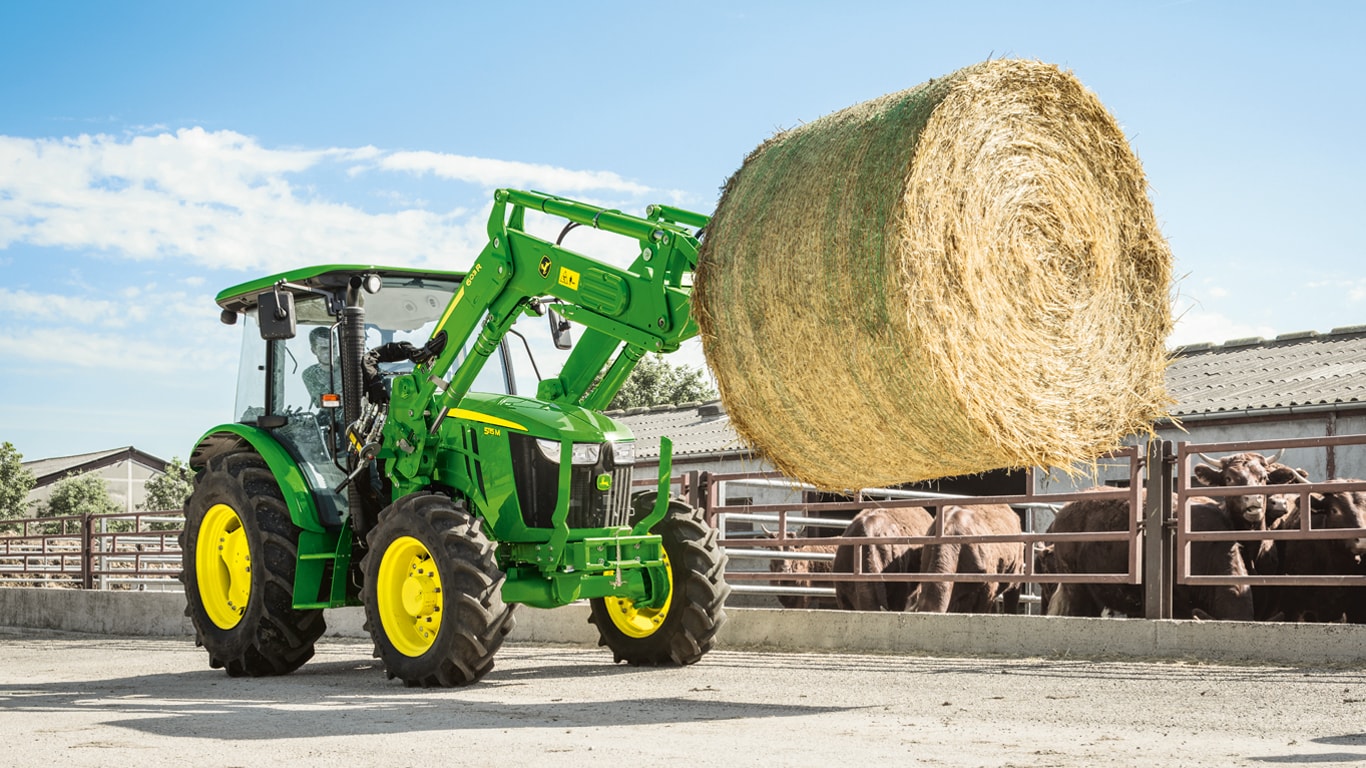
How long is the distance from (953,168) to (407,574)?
3.88 meters

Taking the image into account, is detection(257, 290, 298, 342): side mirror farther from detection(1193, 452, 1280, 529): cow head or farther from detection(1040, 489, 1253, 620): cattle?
detection(1193, 452, 1280, 529): cow head

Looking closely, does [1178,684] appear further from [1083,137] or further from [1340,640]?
A: [1083,137]

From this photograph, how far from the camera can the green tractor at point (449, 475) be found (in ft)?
25.4

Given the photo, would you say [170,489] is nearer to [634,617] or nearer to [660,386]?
[660,386]

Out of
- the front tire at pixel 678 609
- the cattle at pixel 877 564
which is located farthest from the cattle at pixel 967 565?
the front tire at pixel 678 609

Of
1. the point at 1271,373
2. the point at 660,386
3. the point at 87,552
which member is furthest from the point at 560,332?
the point at 660,386

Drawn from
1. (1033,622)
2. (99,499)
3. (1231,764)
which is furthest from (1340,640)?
(99,499)

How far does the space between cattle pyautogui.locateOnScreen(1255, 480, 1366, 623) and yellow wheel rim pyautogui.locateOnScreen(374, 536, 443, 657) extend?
6981 mm

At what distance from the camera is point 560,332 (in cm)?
900

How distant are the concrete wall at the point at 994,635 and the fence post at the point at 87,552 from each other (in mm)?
5423

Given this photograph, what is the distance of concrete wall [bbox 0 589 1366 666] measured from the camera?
8336 millimetres

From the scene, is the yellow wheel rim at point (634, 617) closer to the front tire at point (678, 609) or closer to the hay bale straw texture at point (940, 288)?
the front tire at point (678, 609)

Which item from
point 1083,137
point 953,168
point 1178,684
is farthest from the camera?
point 1178,684

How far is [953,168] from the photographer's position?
20.0ft
